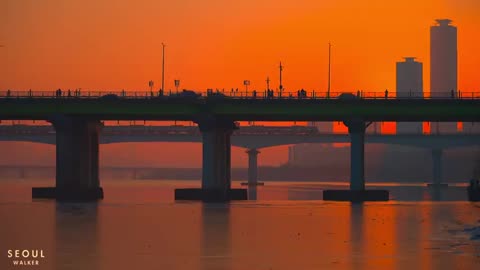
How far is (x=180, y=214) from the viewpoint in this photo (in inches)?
5271

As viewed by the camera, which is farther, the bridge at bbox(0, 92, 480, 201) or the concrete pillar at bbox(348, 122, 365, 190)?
the concrete pillar at bbox(348, 122, 365, 190)

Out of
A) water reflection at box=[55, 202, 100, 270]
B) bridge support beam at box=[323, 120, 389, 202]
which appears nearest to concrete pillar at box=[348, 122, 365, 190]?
bridge support beam at box=[323, 120, 389, 202]

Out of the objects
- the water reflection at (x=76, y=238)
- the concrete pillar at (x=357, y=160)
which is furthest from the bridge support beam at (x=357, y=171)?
the water reflection at (x=76, y=238)

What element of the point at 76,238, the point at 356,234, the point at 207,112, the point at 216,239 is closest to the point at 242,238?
the point at 216,239

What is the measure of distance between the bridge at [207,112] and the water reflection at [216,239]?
101 ft

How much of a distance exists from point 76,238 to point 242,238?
12.4 meters

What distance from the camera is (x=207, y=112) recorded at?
174875 mm

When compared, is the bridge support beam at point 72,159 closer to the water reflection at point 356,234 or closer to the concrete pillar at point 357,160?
the concrete pillar at point 357,160

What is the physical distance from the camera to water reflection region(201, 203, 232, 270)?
3044 inches

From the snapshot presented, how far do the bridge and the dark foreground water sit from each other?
A: 27.9m

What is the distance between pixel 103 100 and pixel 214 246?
8847cm

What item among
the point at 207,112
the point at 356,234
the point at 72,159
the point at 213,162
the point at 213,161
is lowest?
the point at 356,234

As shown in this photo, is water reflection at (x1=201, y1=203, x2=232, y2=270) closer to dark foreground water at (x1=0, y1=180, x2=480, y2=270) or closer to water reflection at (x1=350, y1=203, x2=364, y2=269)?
dark foreground water at (x1=0, y1=180, x2=480, y2=270)

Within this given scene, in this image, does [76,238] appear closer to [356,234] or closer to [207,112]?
[356,234]
